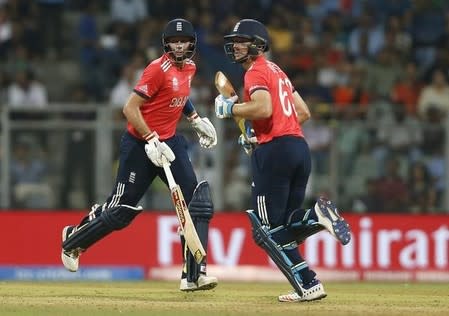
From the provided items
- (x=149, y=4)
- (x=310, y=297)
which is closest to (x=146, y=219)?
(x=149, y=4)

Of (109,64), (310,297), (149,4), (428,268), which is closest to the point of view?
(310,297)

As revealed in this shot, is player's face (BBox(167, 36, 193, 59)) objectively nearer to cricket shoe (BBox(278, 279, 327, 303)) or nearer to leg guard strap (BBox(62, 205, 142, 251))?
leg guard strap (BBox(62, 205, 142, 251))

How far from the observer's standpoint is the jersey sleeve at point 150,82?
11.1m

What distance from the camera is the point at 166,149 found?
36.0 feet

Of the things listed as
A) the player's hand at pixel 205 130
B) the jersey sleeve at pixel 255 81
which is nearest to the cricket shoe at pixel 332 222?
the jersey sleeve at pixel 255 81

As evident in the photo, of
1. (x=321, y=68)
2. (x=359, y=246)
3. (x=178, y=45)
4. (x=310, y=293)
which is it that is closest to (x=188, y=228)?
(x=310, y=293)

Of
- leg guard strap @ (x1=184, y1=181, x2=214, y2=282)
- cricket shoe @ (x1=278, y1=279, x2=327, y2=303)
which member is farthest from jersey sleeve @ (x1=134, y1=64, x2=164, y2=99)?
cricket shoe @ (x1=278, y1=279, x2=327, y2=303)

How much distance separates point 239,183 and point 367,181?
1.57 m

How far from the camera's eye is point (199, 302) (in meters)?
10.7

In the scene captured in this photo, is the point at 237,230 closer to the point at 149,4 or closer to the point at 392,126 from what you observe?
the point at 392,126

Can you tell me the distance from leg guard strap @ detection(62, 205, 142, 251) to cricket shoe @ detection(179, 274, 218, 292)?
0.72 metres

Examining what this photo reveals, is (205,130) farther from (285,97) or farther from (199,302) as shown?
(199,302)

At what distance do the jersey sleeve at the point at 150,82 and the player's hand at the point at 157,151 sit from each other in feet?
1.15

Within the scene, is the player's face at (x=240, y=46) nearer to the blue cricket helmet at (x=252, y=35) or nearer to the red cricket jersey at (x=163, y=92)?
the blue cricket helmet at (x=252, y=35)
